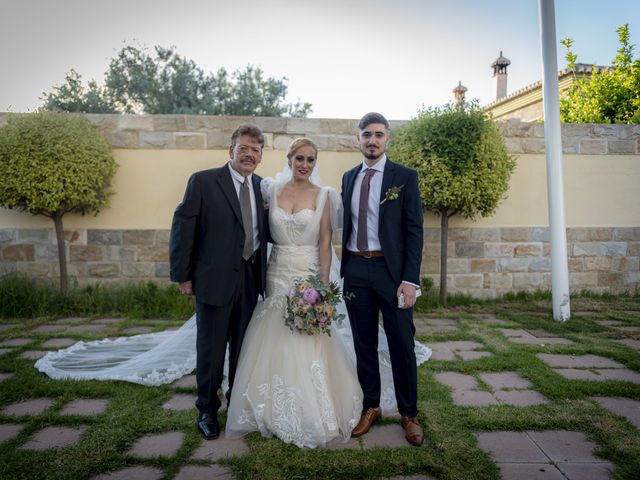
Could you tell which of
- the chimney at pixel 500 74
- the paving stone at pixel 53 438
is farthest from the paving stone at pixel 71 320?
the chimney at pixel 500 74

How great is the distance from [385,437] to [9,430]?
7.61 ft

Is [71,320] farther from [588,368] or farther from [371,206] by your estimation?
[588,368]

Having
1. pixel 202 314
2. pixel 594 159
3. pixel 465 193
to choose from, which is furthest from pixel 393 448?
Result: pixel 594 159

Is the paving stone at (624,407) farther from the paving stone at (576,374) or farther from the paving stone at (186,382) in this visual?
the paving stone at (186,382)

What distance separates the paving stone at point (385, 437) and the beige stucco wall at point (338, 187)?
4.14m

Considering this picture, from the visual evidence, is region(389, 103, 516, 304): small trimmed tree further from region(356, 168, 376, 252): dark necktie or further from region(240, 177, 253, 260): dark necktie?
region(240, 177, 253, 260): dark necktie

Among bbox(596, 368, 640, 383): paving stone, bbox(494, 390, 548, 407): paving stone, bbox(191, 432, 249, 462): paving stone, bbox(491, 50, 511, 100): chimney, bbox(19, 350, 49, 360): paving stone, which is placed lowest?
bbox(596, 368, 640, 383): paving stone

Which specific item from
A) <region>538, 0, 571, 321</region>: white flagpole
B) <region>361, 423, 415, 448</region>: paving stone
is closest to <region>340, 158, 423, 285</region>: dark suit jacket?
<region>361, 423, 415, 448</region>: paving stone

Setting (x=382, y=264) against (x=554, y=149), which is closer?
(x=382, y=264)

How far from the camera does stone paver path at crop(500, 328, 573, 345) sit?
15.3 ft

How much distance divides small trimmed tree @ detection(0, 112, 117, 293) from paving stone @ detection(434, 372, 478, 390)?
472cm

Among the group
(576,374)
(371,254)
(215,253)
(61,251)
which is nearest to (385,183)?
(371,254)

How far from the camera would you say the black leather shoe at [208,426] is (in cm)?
271

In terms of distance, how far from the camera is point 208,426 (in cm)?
274
